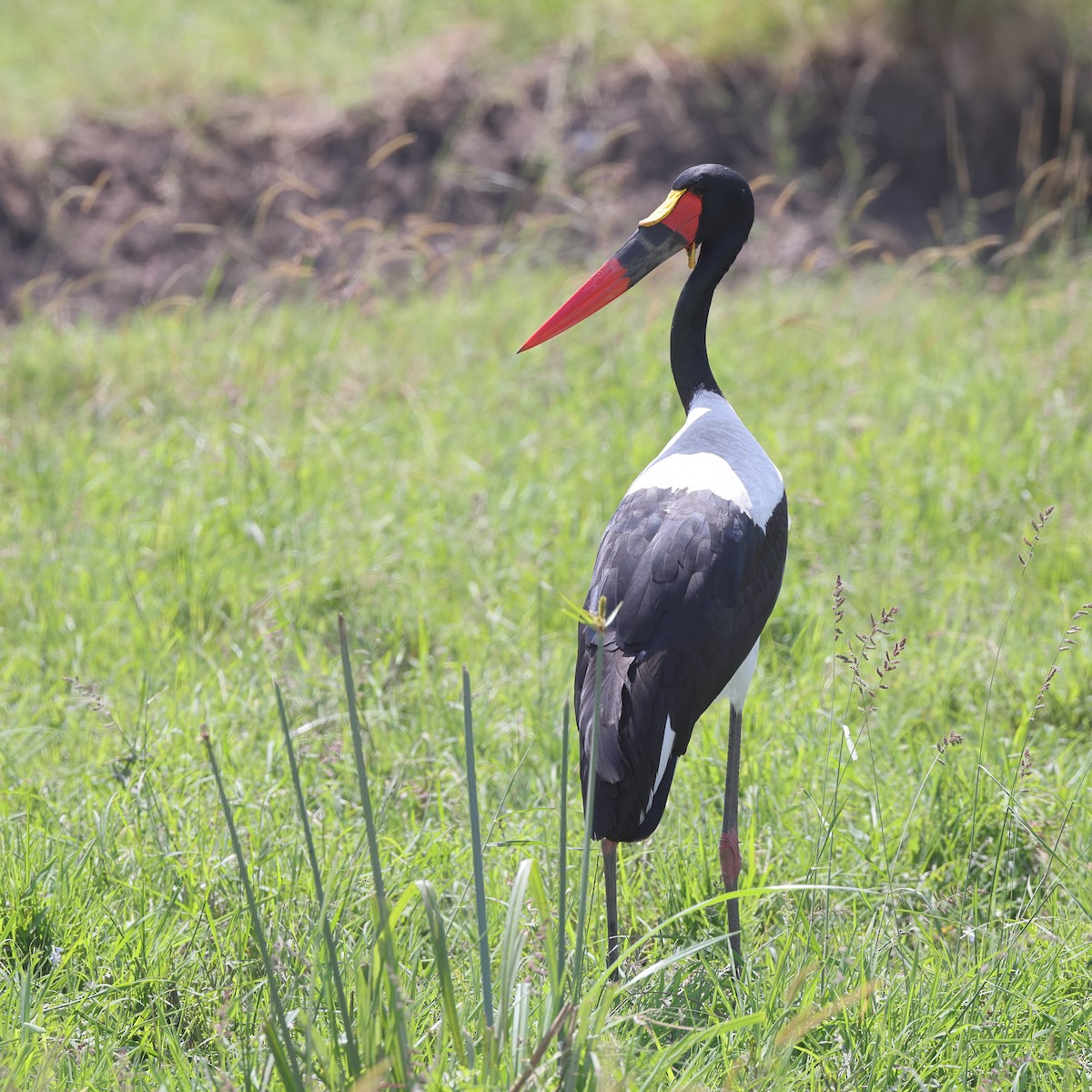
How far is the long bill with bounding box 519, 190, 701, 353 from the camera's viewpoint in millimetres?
2787

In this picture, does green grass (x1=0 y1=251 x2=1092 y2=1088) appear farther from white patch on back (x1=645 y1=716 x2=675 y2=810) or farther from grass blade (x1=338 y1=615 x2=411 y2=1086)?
Result: white patch on back (x1=645 y1=716 x2=675 y2=810)

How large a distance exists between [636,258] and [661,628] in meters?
0.98

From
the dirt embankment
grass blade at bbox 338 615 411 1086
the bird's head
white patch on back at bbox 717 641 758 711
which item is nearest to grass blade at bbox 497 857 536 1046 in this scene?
grass blade at bbox 338 615 411 1086

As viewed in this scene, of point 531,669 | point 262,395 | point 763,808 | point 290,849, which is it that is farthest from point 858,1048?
point 262,395

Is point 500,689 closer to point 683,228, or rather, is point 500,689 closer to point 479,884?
point 683,228

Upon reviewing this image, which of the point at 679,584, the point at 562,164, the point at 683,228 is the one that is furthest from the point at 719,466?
the point at 562,164

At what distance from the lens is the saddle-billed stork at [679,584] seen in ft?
7.33

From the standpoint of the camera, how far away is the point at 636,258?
9.43ft

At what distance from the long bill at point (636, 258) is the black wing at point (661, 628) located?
0.45 meters

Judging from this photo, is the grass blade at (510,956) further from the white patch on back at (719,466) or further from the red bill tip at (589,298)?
the red bill tip at (589,298)

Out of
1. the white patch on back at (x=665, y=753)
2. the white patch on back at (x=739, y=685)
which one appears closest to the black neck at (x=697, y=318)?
the white patch on back at (x=739, y=685)

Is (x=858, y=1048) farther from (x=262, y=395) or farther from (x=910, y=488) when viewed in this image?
(x=262, y=395)

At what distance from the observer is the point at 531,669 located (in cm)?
334

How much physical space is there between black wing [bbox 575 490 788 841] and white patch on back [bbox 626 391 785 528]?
0.04 meters
